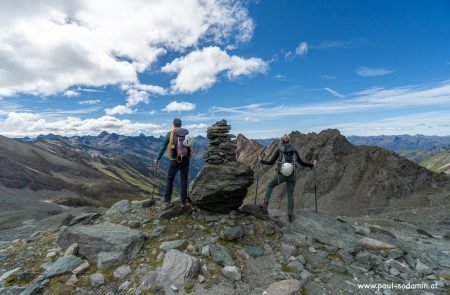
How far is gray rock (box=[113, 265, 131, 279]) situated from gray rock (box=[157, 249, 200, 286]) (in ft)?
4.46

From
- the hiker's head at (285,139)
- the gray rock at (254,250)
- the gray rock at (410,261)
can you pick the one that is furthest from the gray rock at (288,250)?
the hiker's head at (285,139)

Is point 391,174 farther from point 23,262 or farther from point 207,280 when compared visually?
point 23,262

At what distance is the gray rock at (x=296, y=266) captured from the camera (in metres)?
10.9

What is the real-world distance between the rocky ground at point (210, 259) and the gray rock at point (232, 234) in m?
0.06

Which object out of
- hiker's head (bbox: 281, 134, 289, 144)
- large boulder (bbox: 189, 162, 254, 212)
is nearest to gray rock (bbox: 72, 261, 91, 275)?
large boulder (bbox: 189, 162, 254, 212)

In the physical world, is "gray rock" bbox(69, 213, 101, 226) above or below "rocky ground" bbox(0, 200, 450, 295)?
above

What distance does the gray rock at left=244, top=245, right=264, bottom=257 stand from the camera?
1187 cm

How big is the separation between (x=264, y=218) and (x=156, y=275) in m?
6.71

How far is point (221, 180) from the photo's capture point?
14.7 metres

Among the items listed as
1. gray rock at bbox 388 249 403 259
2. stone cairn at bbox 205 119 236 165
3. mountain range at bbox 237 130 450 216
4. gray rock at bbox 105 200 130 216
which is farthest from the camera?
mountain range at bbox 237 130 450 216

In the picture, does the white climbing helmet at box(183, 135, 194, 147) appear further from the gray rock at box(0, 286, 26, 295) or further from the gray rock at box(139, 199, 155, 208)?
the gray rock at box(0, 286, 26, 295)

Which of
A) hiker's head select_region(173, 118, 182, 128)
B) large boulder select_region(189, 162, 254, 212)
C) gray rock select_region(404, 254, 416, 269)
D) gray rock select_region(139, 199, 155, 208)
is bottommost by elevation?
gray rock select_region(404, 254, 416, 269)

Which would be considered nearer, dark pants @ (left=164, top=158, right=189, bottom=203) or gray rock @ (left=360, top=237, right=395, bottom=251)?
gray rock @ (left=360, top=237, right=395, bottom=251)

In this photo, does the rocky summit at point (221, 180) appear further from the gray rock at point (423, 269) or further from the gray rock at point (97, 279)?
the gray rock at point (423, 269)
